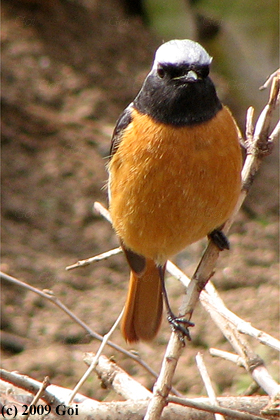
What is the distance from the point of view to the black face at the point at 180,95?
3496 millimetres

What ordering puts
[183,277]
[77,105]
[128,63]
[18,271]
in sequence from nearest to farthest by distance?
[183,277], [18,271], [77,105], [128,63]

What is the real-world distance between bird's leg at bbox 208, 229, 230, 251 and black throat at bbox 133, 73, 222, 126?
27.7 inches

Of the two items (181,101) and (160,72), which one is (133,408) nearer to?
(181,101)

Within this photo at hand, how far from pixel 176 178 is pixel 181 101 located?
1.38ft

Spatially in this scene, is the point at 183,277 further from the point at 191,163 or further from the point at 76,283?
the point at 76,283

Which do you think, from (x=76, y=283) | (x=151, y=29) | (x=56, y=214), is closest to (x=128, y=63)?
(x=151, y=29)

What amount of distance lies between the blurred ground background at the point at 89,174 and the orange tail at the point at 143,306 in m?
0.41

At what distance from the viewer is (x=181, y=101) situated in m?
3.59

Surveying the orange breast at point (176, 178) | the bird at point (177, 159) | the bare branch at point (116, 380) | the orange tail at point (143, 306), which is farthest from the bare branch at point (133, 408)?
the orange tail at point (143, 306)

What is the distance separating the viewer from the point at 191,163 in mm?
3568

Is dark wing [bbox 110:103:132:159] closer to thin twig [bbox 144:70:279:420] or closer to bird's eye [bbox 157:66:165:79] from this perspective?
bird's eye [bbox 157:66:165:79]

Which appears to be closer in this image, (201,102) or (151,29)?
(201,102)

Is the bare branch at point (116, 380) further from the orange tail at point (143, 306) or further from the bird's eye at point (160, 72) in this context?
the bird's eye at point (160, 72)

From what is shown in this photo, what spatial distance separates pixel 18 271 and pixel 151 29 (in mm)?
3612
